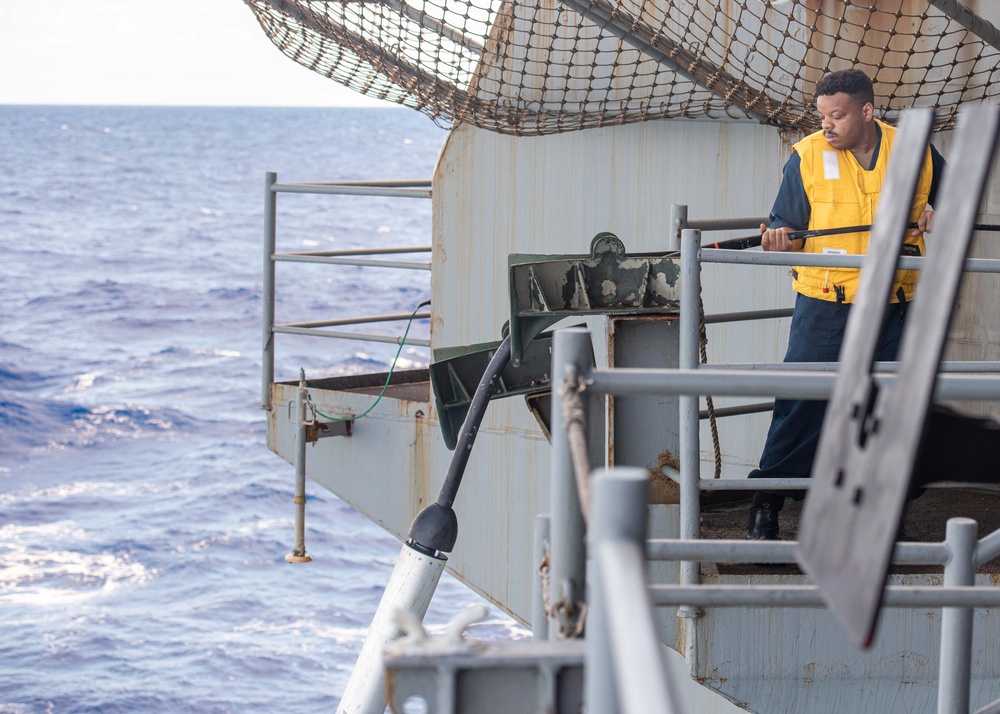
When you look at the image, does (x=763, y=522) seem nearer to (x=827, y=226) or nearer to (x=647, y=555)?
(x=827, y=226)

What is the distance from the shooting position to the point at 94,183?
6644 centimetres

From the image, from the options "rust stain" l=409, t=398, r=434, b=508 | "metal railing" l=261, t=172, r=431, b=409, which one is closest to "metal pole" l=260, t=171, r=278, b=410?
"metal railing" l=261, t=172, r=431, b=409

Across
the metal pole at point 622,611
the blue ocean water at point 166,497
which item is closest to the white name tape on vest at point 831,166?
the metal pole at point 622,611

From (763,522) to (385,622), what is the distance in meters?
1.58

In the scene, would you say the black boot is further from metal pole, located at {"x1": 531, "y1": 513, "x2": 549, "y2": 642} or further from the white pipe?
metal pole, located at {"x1": 531, "y1": 513, "x2": 549, "y2": 642}

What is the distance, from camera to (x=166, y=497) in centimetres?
1934

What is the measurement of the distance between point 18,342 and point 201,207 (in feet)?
100

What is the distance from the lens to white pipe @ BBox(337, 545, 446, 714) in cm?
473

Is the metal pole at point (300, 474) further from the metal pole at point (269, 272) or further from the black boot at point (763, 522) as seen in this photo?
the black boot at point (763, 522)

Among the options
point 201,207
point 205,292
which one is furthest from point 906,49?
point 201,207

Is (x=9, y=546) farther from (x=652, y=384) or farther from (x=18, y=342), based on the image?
(x=652, y=384)

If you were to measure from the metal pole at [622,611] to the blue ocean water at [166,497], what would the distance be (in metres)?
12.8

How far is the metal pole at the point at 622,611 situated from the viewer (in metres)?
1.09

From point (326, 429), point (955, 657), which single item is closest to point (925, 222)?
point (955, 657)
